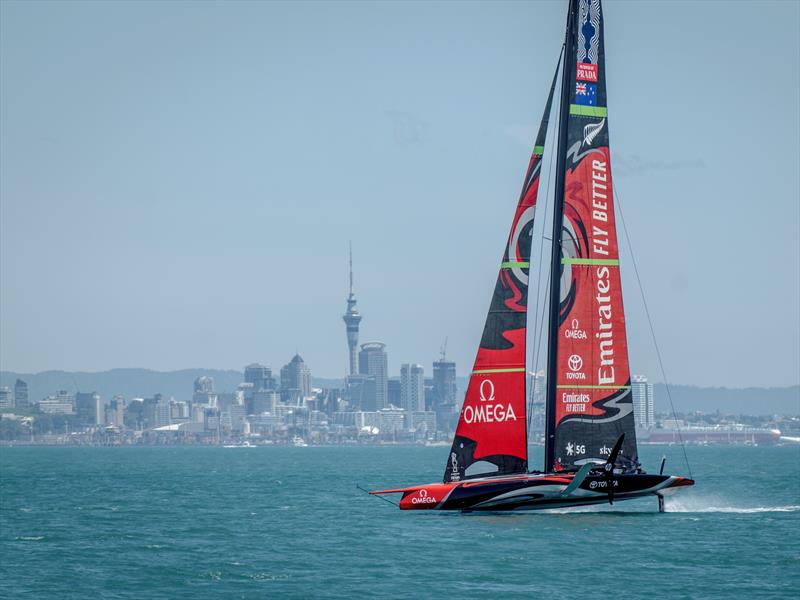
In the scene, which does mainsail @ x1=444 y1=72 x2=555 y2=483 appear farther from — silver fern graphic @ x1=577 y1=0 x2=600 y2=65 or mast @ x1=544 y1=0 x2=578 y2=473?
silver fern graphic @ x1=577 y1=0 x2=600 y2=65

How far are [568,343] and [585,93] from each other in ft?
24.0

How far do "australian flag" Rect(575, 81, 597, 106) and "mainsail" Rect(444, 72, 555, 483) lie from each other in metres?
0.97

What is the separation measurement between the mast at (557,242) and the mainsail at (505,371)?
62cm

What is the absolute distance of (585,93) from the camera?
40.2 metres

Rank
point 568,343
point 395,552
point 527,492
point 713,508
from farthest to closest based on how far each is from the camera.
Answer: point 713,508, point 568,343, point 527,492, point 395,552

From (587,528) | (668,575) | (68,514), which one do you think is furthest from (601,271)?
(68,514)

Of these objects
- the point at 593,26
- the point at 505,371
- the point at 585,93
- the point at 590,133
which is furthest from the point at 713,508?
the point at 593,26

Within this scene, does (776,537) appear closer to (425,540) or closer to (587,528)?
(587,528)

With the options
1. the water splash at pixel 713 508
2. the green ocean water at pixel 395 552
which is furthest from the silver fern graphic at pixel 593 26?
the water splash at pixel 713 508

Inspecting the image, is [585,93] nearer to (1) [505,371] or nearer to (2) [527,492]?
(1) [505,371]

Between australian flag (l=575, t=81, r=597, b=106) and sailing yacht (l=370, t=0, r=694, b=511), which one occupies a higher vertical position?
australian flag (l=575, t=81, r=597, b=106)

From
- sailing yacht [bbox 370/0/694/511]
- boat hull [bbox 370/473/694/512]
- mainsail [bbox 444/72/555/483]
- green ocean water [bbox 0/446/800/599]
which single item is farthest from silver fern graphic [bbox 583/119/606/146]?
green ocean water [bbox 0/446/800/599]

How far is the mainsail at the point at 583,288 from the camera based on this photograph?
131ft

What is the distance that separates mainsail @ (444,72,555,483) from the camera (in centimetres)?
3962
